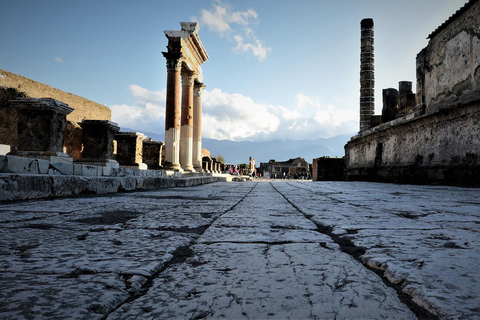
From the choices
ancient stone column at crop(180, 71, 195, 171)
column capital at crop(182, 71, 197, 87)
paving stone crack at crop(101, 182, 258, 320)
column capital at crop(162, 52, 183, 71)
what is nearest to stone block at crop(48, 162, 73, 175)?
paving stone crack at crop(101, 182, 258, 320)

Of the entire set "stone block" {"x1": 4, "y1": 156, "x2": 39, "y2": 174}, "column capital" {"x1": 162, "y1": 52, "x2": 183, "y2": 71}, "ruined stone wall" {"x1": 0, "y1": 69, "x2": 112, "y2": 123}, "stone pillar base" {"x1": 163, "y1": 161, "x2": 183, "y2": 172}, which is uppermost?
"ruined stone wall" {"x1": 0, "y1": 69, "x2": 112, "y2": 123}

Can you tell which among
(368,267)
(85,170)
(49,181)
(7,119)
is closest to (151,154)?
(85,170)

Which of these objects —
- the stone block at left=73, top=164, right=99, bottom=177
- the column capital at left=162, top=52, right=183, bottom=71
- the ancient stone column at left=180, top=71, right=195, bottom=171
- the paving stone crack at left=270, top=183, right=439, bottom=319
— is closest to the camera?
the paving stone crack at left=270, top=183, right=439, bottom=319

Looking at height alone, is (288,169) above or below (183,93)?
below

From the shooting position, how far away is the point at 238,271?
3.12 feet

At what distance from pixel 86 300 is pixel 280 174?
47714mm

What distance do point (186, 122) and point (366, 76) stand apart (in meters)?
10.1

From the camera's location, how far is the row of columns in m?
12.9

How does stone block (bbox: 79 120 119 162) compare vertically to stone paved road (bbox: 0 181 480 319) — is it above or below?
above

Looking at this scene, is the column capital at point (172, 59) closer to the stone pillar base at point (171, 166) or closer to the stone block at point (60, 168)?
the stone pillar base at point (171, 166)

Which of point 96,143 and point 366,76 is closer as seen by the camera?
point 96,143

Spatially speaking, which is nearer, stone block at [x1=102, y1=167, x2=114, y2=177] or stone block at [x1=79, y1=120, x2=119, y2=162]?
stone block at [x1=102, y1=167, x2=114, y2=177]

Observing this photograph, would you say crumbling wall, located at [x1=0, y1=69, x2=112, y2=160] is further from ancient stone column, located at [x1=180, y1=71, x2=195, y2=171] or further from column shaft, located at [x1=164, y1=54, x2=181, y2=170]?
column shaft, located at [x1=164, y1=54, x2=181, y2=170]

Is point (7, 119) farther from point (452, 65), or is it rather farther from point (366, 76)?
point (452, 65)
